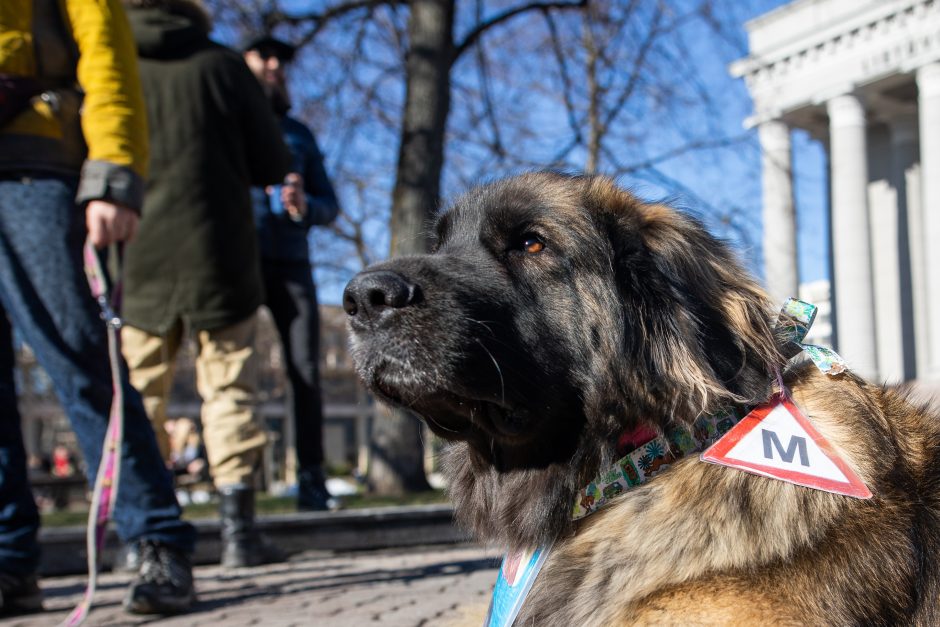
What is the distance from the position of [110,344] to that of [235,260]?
1.41 metres

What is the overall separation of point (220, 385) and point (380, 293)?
2.78 metres

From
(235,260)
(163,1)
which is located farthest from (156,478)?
(163,1)

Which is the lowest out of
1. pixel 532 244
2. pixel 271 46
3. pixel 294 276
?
pixel 532 244

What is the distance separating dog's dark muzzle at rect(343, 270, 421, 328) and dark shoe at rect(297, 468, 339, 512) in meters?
4.21

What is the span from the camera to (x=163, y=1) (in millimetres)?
4816

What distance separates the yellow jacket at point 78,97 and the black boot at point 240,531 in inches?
73.5

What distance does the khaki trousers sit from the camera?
4.72 m

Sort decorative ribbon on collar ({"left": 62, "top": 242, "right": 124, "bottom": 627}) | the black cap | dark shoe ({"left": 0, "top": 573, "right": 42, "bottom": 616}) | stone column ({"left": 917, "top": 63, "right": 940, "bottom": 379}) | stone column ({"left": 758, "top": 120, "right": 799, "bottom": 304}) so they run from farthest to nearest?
stone column ({"left": 917, "top": 63, "right": 940, "bottom": 379})
stone column ({"left": 758, "top": 120, "right": 799, "bottom": 304})
the black cap
dark shoe ({"left": 0, "top": 573, "right": 42, "bottom": 616})
decorative ribbon on collar ({"left": 62, "top": 242, "right": 124, "bottom": 627})

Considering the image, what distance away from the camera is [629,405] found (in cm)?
230

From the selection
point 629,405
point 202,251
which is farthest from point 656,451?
point 202,251

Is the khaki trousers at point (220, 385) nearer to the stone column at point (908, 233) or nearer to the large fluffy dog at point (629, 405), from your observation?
the large fluffy dog at point (629, 405)

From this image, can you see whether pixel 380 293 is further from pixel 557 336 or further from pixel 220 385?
pixel 220 385

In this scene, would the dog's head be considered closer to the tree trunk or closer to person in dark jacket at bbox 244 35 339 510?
person in dark jacket at bbox 244 35 339 510

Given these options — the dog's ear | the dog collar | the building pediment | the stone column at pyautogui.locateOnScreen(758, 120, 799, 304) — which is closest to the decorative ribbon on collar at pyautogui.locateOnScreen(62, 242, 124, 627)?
the dog collar
